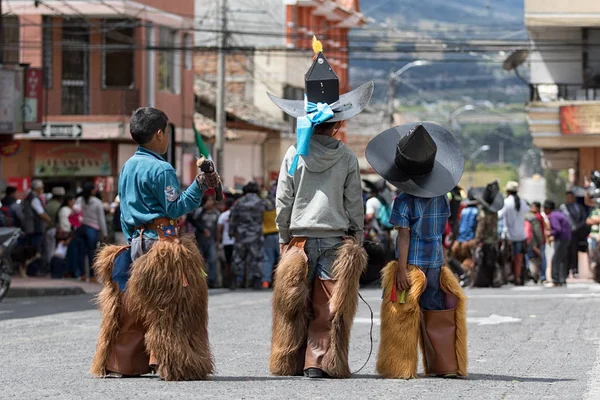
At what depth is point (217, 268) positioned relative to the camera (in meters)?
26.6

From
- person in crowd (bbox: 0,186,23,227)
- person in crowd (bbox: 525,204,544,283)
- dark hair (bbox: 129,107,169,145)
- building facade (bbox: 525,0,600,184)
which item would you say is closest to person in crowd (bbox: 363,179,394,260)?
person in crowd (bbox: 525,204,544,283)

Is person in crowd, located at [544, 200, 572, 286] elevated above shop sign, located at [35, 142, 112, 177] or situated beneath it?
situated beneath

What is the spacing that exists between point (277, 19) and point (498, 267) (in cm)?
4059

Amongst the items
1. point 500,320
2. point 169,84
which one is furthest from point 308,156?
point 169,84

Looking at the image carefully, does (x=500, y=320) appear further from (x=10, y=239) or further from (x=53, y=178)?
(x=53, y=178)

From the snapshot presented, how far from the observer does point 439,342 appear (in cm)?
1034

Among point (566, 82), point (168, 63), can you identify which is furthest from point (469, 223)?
point (168, 63)

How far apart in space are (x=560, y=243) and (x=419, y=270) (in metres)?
17.4

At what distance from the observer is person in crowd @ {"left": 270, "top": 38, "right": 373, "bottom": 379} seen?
10188mm

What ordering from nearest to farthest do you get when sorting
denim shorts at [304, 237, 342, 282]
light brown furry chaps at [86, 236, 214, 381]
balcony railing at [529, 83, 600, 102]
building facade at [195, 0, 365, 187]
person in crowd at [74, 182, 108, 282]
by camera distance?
light brown furry chaps at [86, 236, 214, 381], denim shorts at [304, 237, 342, 282], person in crowd at [74, 182, 108, 282], balcony railing at [529, 83, 600, 102], building facade at [195, 0, 365, 187]

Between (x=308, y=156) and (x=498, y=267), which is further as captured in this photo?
(x=498, y=267)

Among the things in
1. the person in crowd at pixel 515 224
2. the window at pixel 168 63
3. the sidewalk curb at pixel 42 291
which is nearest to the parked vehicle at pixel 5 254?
the sidewalk curb at pixel 42 291

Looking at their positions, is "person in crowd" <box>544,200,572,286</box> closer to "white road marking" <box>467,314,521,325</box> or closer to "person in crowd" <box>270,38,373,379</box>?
"white road marking" <box>467,314,521,325</box>

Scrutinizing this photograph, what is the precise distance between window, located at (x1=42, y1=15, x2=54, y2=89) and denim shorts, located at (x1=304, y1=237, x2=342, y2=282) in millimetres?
29764
